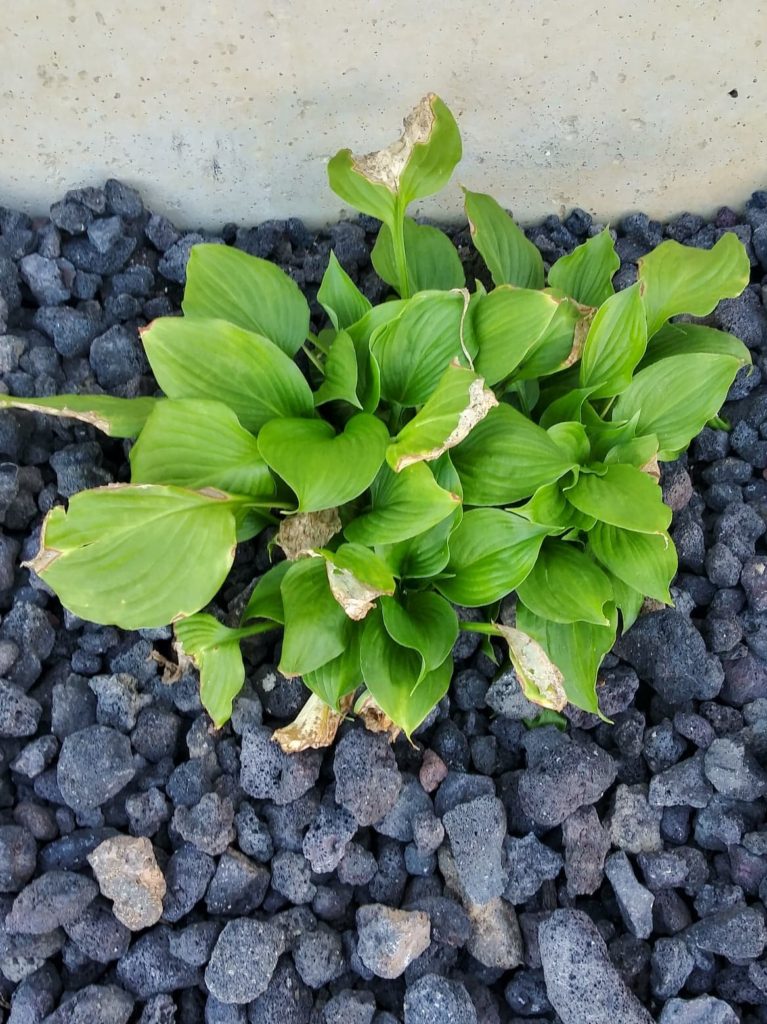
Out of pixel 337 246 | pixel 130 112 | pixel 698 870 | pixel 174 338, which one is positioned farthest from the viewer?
pixel 337 246

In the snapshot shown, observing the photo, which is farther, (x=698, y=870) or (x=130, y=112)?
(x=130, y=112)

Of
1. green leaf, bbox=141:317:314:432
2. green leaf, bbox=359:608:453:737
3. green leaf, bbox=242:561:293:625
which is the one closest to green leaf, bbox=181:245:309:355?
green leaf, bbox=141:317:314:432

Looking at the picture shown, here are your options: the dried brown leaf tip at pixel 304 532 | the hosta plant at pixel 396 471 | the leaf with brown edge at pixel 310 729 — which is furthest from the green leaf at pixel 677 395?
the leaf with brown edge at pixel 310 729

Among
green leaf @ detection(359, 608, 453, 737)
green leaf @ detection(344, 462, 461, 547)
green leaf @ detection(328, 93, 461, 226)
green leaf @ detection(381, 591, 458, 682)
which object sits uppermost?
green leaf @ detection(328, 93, 461, 226)

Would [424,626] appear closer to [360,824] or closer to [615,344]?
[360,824]

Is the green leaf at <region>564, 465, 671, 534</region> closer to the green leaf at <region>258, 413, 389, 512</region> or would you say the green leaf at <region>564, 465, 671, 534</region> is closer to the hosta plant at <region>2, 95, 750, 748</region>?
the hosta plant at <region>2, 95, 750, 748</region>

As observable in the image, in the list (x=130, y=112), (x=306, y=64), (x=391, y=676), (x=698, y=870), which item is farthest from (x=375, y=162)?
(x=698, y=870)

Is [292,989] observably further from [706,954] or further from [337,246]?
[337,246]

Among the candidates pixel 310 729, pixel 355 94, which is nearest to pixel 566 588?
pixel 310 729
